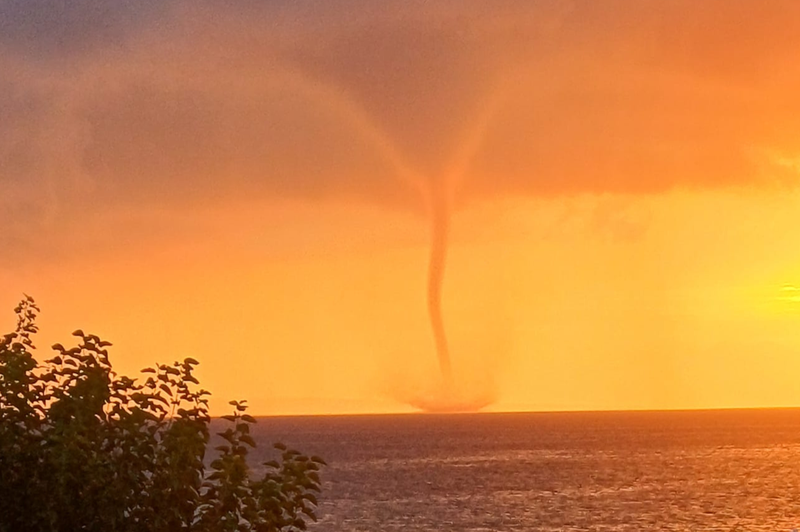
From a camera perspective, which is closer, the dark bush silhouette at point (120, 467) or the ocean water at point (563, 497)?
the dark bush silhouette at point (120, 467)

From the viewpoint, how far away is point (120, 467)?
16.4m

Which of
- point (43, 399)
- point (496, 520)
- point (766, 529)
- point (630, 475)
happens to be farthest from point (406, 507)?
point (43, 399)

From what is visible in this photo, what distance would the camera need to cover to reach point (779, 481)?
15800cm

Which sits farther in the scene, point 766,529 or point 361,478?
point 361,478

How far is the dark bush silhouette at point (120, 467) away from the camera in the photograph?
1614 cm

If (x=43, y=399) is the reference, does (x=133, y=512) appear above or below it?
below

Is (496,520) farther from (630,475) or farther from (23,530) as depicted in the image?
(23,530)

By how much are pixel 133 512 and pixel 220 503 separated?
132cm

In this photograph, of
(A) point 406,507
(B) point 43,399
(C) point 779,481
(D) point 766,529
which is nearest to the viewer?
(B) point 43,399

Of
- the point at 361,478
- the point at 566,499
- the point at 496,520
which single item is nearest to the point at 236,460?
the point at 496,520

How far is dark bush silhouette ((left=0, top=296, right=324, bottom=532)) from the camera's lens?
16.1 m

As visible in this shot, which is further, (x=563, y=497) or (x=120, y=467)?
(x=563, y=497)

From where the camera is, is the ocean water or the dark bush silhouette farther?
the ocean water

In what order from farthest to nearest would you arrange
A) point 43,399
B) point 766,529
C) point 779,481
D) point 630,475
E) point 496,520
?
point 630,475, point 779,481, point 496,520, point 766,529, point 43,399
